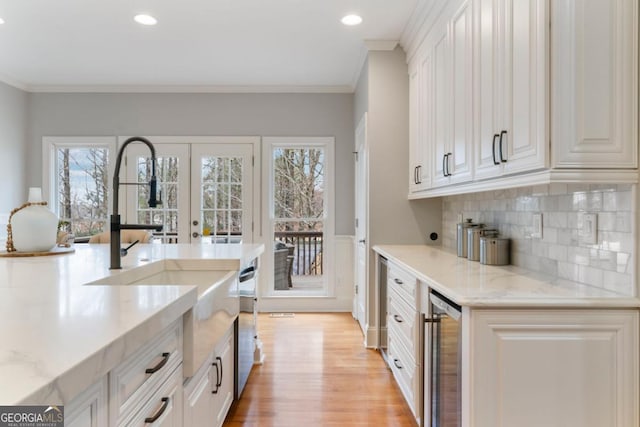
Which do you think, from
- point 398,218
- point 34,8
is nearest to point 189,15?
point 34,8

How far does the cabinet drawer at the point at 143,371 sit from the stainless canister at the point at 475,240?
181 centimetres

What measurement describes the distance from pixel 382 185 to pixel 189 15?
2.09 m

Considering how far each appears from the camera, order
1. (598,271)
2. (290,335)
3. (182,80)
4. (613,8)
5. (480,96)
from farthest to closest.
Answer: (182,80)
(290,335)
(480,96)
(598,271)
(613,8)

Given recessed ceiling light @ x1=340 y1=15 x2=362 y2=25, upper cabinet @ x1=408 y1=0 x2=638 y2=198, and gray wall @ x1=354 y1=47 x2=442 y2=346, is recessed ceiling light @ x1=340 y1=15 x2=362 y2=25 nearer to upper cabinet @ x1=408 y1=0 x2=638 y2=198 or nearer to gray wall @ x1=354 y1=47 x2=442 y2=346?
gray wall @ x1=354 y1=47 x2=442 y2=346

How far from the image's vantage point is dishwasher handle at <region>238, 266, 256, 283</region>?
2.35 m

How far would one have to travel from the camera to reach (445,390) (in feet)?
5.47

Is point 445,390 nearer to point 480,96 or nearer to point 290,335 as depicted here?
point 480,96

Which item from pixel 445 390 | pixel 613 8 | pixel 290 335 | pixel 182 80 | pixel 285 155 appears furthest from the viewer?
pixel 285 155

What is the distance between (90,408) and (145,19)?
10.5 feet

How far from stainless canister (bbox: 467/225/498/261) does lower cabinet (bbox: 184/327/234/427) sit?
4.97ft

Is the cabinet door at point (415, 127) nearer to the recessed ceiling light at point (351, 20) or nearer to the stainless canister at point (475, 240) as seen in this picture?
the recessed ceiling light at point (351, 20)

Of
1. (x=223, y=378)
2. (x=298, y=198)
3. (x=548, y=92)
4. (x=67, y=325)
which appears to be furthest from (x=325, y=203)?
(x=67, y=325)

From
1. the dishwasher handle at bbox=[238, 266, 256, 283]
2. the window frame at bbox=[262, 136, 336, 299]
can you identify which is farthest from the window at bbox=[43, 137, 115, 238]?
the dishwasher handle at bbox=[238, 266, 256, 283]

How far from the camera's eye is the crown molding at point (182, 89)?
470cm
